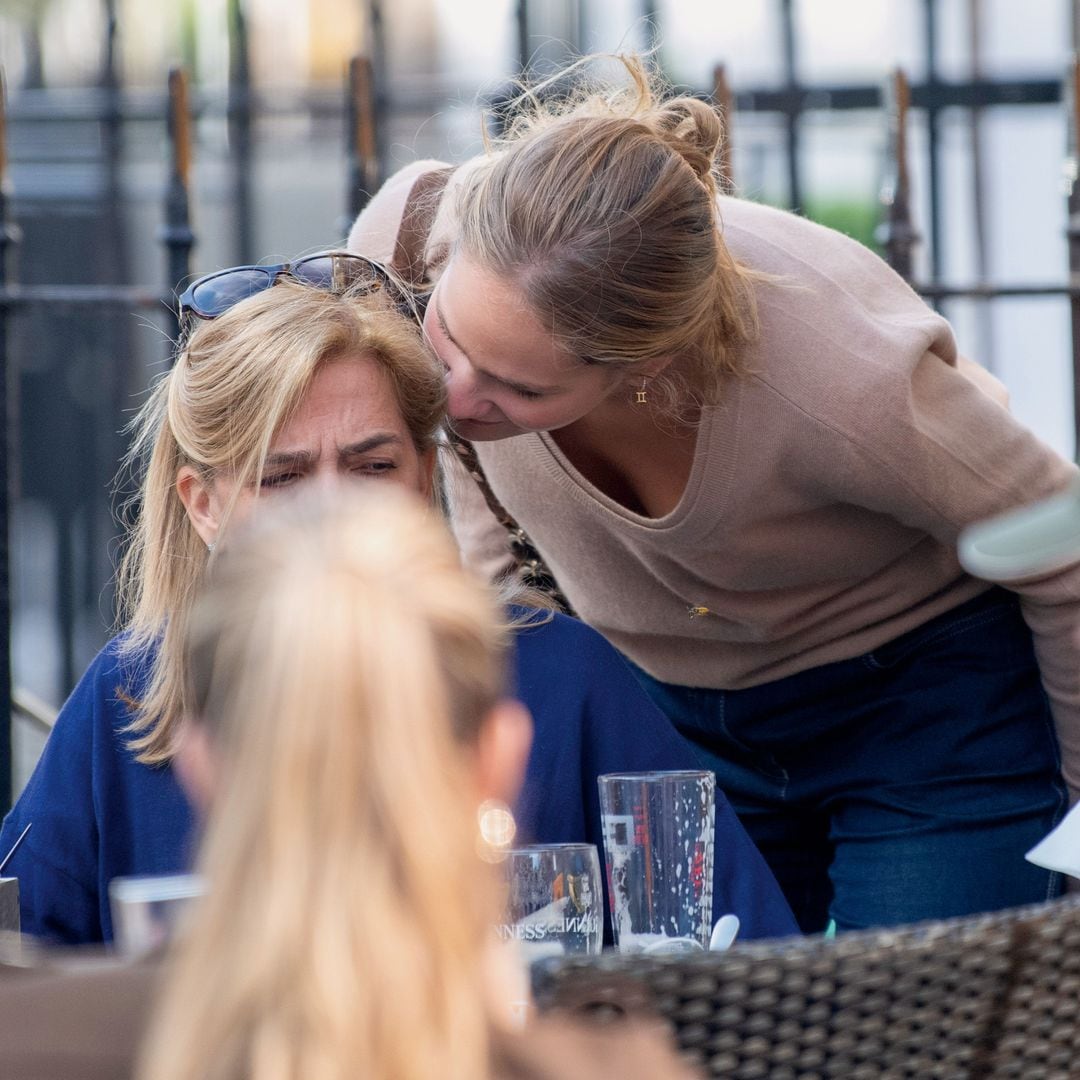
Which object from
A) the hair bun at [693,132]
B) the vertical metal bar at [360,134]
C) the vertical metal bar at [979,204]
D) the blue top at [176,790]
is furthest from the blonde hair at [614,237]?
the vertical metal bar at [979,204]

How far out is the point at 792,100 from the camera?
10.8 feet

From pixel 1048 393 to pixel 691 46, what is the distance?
122 centimetres

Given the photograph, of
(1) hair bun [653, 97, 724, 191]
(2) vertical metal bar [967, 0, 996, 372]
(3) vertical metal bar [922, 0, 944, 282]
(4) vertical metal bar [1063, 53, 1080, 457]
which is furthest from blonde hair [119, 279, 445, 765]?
(2) vertical metal bar [967, 0, 996, 372]

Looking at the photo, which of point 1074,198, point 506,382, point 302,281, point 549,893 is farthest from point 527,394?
point 1074,198

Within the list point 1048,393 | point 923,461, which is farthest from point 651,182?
point 1048,393

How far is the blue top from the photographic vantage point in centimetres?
158

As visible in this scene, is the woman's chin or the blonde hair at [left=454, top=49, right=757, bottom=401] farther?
the woman's chin

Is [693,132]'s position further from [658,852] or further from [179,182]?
[179,182]

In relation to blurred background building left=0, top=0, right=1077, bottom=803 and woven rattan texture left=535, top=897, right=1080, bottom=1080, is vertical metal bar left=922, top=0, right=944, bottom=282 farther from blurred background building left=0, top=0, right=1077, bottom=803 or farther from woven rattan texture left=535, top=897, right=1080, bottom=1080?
woven rattan texture left=535, top=897, right=1080, bottom=1080

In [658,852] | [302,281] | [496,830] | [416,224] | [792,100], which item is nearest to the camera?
[496,830]

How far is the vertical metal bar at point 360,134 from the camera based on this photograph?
2.72m

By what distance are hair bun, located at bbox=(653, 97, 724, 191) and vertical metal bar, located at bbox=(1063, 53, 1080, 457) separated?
0.95 meters

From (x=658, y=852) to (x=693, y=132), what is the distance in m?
0.88

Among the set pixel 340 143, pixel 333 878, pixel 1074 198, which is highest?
pixel 340 143
